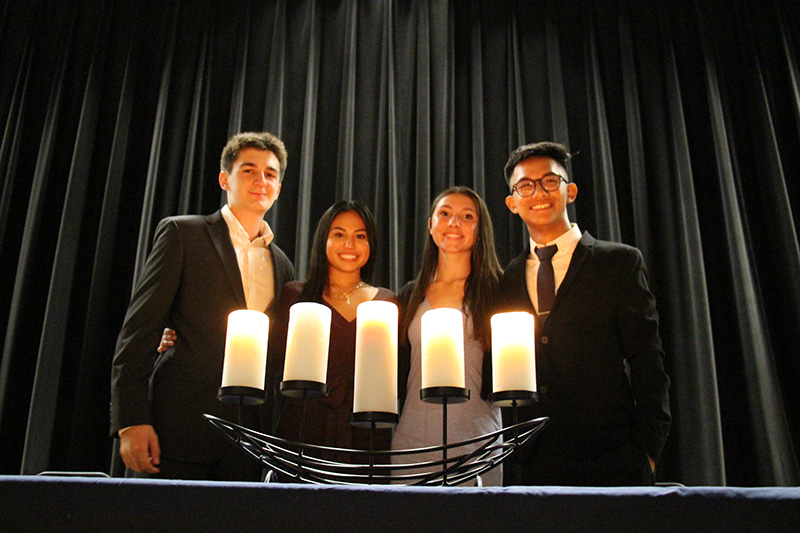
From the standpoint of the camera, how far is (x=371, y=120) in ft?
9.94

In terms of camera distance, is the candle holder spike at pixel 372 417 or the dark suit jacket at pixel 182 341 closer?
the candle holder spike at pixel 372 417

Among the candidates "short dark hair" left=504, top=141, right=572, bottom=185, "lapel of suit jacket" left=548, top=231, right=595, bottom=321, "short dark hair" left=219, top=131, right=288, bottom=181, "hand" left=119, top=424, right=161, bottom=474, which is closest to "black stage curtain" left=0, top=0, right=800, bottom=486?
"short dark hair" left=219, top=131, right=288, bottom=181

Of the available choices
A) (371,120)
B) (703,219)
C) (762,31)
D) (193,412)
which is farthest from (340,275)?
(762,31)

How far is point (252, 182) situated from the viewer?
2.16m

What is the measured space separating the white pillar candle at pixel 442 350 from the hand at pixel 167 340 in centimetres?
115

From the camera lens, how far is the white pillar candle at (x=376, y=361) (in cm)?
102

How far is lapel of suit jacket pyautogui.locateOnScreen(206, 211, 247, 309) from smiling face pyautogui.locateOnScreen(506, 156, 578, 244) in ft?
2.99

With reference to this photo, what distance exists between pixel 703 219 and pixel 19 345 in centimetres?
300

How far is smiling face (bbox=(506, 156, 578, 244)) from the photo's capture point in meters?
2.06

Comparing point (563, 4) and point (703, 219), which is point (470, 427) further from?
point (563, 4)

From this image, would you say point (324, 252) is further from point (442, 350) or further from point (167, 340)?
point (442, 350)

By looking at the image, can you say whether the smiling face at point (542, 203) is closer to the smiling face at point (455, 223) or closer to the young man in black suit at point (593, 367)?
the young man in black suit at point (593, 367)

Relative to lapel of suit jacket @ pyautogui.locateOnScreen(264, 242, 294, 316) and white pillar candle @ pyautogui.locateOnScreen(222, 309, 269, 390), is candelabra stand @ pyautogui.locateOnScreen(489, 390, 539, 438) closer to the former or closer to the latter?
white pillar candle @ pyautogui.locateOnScreen(222, 309, 269, 390)

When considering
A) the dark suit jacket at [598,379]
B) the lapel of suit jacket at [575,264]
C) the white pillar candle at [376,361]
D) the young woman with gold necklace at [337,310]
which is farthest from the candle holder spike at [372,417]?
the lapel of suit jacket at [575,264]
